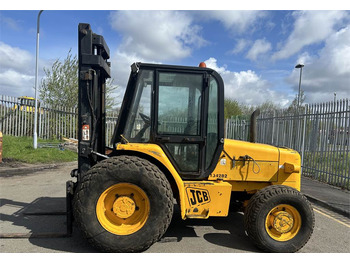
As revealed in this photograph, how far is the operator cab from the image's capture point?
11.7 ft

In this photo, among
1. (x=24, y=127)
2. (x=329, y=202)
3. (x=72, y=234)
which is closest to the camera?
(x=72, y=234)

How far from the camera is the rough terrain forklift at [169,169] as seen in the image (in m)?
3.23

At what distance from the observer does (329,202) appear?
611 cm

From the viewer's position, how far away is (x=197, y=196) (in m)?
3.54

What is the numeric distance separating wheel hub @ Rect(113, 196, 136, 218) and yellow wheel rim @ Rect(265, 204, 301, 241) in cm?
188

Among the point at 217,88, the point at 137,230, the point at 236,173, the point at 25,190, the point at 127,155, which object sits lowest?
the point at 25,190

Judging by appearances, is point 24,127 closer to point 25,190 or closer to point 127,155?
point 25,190

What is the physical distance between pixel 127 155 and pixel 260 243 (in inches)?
85.2

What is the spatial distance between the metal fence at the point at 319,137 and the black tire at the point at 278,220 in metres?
5.11

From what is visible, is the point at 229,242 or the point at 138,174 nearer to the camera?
the point at 138,174

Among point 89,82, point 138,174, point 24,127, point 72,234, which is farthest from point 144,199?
point 24,127

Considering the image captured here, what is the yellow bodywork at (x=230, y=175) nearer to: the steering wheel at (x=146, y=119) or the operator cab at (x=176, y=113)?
the operator cab at (x=176, y=113)

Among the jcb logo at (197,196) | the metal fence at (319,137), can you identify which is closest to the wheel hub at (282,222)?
the jcb logo at (197,196)

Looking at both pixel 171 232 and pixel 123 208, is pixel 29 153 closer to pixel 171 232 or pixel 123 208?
pixel 171 232
